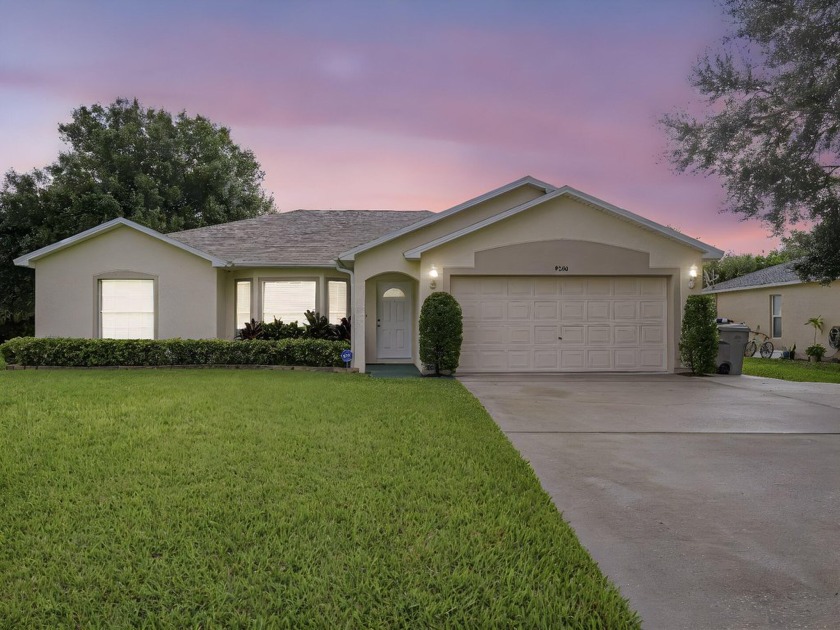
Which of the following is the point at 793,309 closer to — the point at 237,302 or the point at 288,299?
the point at 288,299

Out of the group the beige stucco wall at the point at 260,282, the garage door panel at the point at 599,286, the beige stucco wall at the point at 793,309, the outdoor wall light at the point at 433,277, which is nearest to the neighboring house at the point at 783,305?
the beige stucco wall at the point at 793,309

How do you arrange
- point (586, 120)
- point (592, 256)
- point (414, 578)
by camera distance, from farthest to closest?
1. point (586, 120)
2. point (592, 256)
3. point (414, 578)

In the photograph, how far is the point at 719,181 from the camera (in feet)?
53.0

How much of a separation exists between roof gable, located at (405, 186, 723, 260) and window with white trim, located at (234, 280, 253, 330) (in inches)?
217

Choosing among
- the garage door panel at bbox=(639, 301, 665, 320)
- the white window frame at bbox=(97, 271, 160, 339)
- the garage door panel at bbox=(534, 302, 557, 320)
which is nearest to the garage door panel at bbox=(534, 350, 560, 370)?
the garage door panel at bbox=(534, 302, 557, 320)

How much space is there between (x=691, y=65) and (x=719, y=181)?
337 cm

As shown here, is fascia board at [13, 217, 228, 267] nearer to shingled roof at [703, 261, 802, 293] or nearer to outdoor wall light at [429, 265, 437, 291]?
outdoor wall light at [429, 265, 437, 291]

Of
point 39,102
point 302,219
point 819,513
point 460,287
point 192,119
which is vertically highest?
point 192,119

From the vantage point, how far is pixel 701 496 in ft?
15.3

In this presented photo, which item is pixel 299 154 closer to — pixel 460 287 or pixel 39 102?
pixel 39 102

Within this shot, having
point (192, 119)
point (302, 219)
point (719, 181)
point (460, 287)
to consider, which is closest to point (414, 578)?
point (460, 287)

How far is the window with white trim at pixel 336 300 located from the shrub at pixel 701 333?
904 cm

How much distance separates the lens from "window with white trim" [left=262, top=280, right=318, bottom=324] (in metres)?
16.1

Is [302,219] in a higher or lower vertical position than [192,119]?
lower
